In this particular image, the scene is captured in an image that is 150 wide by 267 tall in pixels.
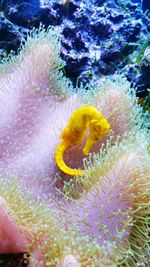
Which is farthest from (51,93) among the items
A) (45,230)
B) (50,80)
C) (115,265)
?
(115,265)

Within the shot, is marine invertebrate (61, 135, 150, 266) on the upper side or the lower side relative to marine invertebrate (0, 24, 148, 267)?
lower

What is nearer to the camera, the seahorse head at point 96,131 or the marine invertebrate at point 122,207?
the marine invertebrate at point 122,207

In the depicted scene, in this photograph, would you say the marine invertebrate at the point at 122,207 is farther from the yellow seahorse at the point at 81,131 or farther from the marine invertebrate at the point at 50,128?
the yellow seahorse at the point at 81,131

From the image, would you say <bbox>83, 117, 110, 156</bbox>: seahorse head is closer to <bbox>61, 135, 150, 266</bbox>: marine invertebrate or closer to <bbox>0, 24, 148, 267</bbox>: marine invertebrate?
<bbox>0, 24, 148, 267</bbox>: marine invertebrate

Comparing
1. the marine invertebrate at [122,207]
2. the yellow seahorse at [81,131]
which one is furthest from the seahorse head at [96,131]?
the marine invertebrate at [122,207]

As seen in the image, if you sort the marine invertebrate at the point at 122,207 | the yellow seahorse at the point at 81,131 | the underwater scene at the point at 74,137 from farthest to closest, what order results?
the yellow seahorse at the point at 81,131, the marine invertebrate at the point at 122,207, the underwater scene at the point at 74,137

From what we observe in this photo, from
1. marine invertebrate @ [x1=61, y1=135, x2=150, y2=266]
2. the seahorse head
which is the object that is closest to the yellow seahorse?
the seahorse head

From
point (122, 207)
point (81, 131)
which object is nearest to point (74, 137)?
point (81, 131)

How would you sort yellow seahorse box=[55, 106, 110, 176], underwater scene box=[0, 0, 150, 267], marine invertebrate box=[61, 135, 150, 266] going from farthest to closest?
yellow seahorse box=[55, 106, 110, 176]
marine invertebrate box=[61, 135, 150, 266]
underwater scene box=[0, 0, 150, 267]
